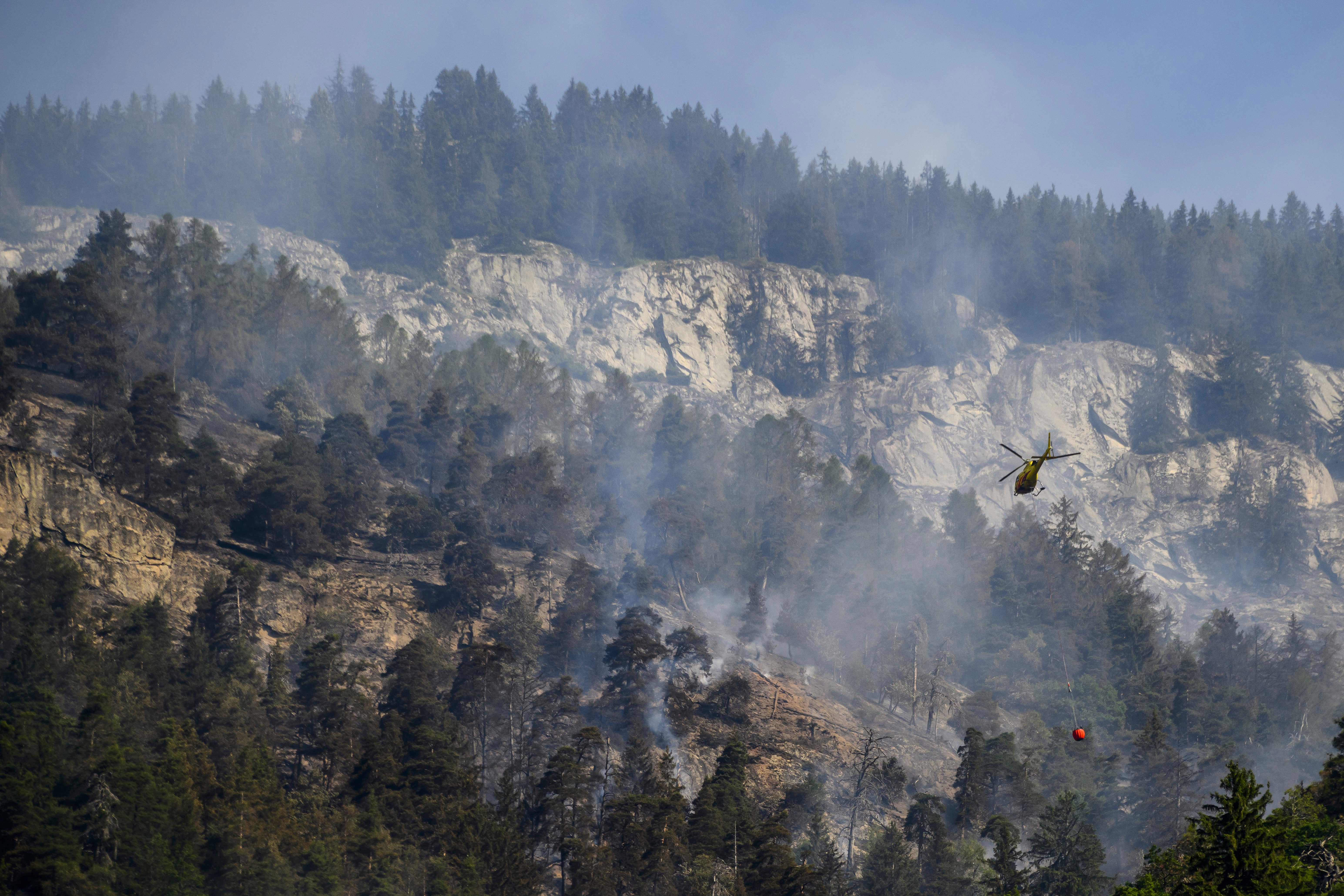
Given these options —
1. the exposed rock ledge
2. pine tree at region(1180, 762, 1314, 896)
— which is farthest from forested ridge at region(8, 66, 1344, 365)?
pine tree at region(1180, 762, 1314, 896)

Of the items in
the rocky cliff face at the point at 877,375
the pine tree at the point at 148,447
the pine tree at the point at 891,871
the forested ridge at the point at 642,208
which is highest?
the forested ridge at the point at 642,208

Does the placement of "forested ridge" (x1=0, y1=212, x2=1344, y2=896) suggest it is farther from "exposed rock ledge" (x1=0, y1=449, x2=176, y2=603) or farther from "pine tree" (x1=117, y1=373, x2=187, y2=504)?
"exposed rock ledge" (x1=0, y1=449, x2=176, y2=603)

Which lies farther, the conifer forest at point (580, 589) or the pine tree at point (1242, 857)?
the conifer forest at point (580, 589)

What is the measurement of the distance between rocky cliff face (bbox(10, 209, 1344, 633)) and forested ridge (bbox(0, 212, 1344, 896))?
14188mm

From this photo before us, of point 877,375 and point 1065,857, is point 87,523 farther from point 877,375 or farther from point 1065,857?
point 877,375

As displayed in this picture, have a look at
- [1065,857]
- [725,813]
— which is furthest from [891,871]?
[725,813]

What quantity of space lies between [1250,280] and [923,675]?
102 meters

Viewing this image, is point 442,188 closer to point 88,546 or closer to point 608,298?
point 608,298

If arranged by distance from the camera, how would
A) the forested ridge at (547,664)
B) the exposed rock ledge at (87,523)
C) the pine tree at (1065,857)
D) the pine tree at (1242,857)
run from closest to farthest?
1. the pine tree at (1242,857)
2. the forested ridge at (547,664)
3. the pine tree at (1065,857)
4. the exposed rock ledge at (87,523)

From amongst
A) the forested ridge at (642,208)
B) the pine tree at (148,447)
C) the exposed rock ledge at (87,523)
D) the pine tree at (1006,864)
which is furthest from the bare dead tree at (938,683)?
the forested ridge at (642,208)

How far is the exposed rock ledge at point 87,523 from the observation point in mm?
51719

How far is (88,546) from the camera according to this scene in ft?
176

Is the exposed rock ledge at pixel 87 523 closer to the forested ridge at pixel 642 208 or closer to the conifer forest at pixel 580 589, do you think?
the conifer forest at pixel 580 589

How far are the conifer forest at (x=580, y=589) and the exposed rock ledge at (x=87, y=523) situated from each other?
109 centimetres
